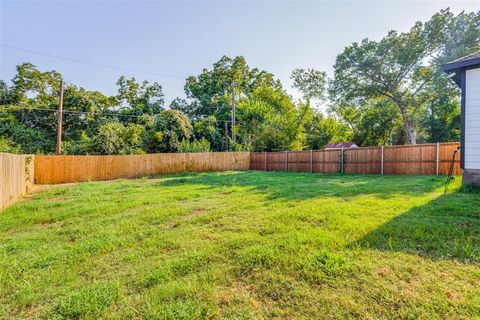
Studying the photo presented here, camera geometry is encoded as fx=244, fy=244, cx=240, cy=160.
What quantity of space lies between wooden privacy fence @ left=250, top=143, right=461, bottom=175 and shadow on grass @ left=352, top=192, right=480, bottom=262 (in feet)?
20.7

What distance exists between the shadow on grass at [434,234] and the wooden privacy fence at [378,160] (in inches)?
249

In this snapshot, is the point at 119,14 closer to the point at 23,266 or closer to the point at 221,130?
the point at 23,266

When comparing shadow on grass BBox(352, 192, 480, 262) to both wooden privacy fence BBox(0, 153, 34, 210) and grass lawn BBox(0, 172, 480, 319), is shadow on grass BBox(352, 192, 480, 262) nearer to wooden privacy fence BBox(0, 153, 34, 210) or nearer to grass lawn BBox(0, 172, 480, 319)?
grass lawn BBox(0, 172, 480, 319)

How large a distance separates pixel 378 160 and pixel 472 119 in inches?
216

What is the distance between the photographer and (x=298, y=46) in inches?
422

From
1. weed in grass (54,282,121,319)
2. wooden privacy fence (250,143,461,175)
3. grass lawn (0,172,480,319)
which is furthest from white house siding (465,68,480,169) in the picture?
weed in grass (54,282,121,319)

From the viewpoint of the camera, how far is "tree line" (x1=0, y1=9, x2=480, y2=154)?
635 inches

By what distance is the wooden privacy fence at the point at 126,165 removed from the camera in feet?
38.7

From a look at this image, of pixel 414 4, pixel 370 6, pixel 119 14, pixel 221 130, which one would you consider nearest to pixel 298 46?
pixel 370 6

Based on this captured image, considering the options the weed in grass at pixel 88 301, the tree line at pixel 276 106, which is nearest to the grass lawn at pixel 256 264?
the weed in grass at pixel 88 301

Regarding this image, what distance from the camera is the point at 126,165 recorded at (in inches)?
535

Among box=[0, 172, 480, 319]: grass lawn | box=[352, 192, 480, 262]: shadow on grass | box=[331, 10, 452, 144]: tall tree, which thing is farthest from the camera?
box=[331, 10, 452, 144]: tall tree

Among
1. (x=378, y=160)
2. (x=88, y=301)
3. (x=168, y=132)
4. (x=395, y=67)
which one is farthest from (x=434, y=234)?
(x=395, y=67)

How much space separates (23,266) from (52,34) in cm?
1169
